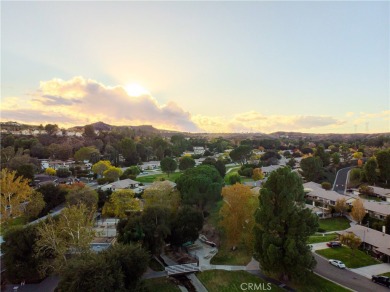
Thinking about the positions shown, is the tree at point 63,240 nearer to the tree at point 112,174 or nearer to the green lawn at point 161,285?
the green lawn at point 161,285

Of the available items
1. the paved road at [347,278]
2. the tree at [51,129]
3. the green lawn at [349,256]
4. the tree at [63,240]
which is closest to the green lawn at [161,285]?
the tree at [63,240]

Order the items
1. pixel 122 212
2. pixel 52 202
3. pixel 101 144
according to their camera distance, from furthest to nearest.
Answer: pixel 101 144, pixel 52 202, pixel 122 212

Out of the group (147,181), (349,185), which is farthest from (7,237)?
(349,185)

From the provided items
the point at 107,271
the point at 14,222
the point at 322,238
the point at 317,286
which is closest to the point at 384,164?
the point at 322,238

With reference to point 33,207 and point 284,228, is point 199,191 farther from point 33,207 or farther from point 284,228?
point 33,207

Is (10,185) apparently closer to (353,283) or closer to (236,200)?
(236,200)
